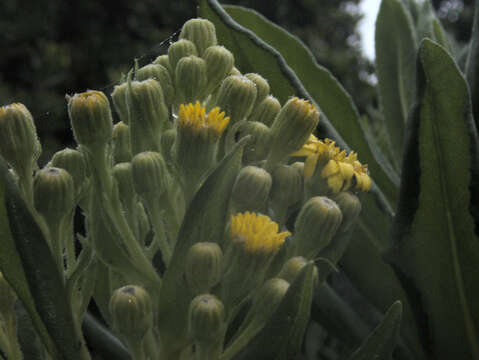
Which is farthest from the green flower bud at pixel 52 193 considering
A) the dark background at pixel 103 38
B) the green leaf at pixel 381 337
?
the dark background at pixel 103 38

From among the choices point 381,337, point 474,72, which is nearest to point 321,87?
point 474,72

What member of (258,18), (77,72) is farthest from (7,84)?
(258,18)

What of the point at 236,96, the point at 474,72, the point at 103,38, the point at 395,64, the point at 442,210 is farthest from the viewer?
the point at 103,38

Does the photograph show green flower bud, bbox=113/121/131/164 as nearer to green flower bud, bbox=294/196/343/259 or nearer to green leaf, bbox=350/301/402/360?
green flower bud, bbox=294/196/343/259

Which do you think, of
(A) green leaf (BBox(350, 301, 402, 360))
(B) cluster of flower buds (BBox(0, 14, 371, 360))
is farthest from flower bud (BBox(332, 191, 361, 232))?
(A) green leaf (BBox(350, 301, 402, 360))

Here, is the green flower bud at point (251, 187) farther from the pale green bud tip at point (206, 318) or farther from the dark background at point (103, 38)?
the dark background at point (103, 38)

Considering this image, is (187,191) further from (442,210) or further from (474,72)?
(474,72)

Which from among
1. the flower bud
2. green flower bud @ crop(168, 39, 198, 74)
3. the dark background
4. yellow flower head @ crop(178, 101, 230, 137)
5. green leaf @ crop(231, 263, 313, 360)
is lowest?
the dark background
